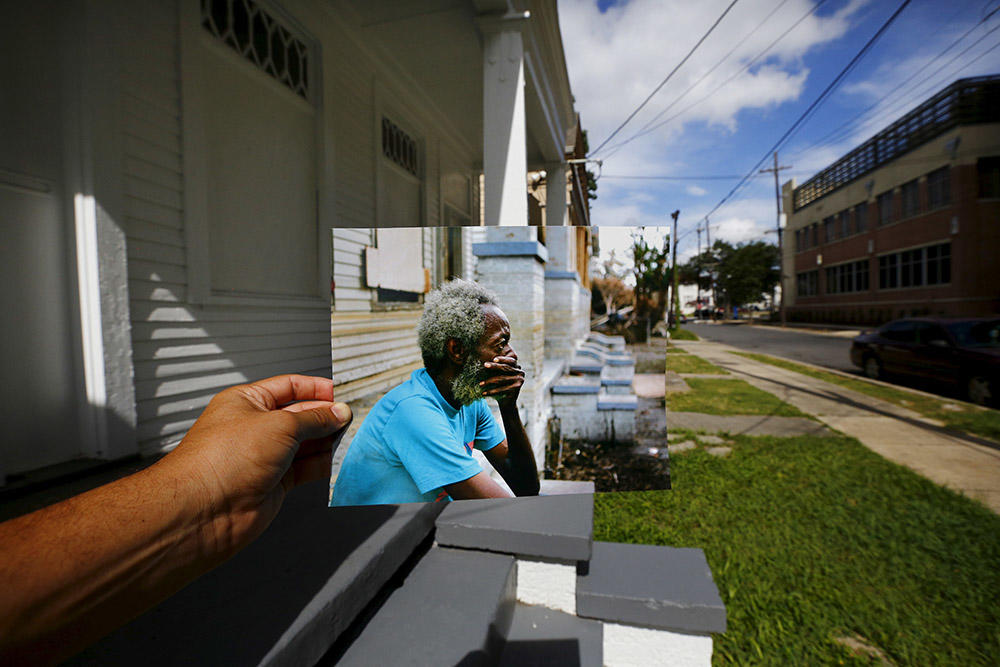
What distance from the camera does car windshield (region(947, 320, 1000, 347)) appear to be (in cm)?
479

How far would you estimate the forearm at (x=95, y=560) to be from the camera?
0.51 metres

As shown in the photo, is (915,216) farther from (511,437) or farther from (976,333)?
(511,437)

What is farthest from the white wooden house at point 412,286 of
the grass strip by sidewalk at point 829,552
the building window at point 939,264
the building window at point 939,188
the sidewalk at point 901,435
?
the building window at point 939,264

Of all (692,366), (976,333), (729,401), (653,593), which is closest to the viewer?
(653,593)

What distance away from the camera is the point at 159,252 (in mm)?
2090

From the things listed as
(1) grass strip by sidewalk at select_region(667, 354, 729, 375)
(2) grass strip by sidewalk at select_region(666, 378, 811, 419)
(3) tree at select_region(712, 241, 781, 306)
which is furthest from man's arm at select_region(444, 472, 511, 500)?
(3) tree at select_region(712, 241, 781, 306)

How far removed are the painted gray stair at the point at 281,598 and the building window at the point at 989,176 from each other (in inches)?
327

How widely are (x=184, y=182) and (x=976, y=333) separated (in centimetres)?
790

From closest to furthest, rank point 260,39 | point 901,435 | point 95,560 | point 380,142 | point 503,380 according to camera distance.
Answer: point 95,560, point 503,380, point 260,39, point 380,142, point 901,435

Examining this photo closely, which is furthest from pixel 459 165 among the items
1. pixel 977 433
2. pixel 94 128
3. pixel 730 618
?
pixel 977 433

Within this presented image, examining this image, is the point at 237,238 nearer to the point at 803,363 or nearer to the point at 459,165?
the point at 459,165

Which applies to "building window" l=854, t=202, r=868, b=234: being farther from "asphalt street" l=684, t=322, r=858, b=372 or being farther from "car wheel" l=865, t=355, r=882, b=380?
"car wheel" l=865, t=355, r=882, b=380

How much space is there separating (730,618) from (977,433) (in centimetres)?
496

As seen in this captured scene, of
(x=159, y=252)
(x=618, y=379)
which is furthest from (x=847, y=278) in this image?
(x=159, y=252)
